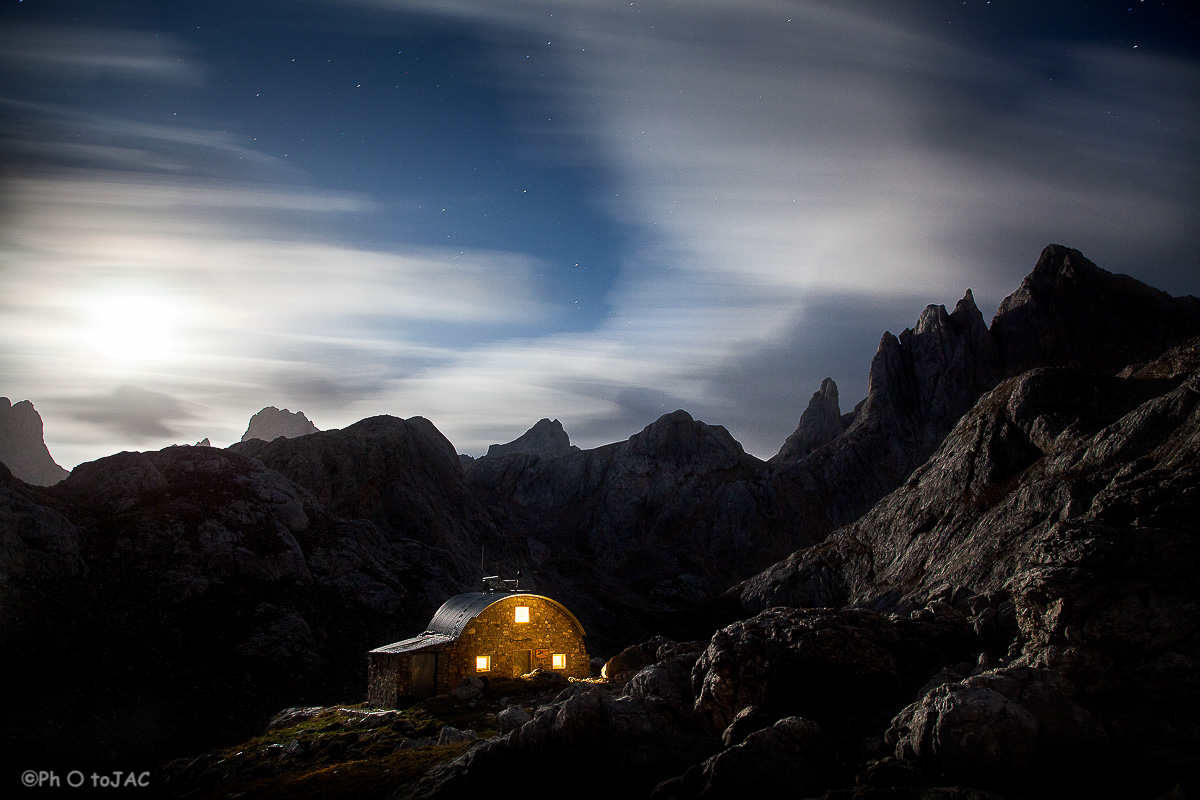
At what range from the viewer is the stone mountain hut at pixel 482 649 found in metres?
41.5

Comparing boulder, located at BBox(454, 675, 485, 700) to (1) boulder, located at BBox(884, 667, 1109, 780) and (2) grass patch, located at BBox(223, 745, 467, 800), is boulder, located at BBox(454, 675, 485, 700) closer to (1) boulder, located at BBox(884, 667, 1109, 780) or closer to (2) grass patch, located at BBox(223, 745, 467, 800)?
(2) grass patch, located at BBox(223, 745, 467, 800)

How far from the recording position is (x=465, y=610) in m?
45.1

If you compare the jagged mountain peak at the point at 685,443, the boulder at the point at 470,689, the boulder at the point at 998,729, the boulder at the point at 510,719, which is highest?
the jagged mountain peak at the point at 685,443

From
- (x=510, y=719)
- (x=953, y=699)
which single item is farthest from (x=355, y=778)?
(x=953, y=699)

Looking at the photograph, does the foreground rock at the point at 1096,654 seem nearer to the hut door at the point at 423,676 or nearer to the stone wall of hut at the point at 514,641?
the stone wall of hut at the point at 514,641

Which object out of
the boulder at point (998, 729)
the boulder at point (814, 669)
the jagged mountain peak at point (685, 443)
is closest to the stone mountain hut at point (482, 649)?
the boulder at point (814, 669)

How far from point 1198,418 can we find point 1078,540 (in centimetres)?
4410

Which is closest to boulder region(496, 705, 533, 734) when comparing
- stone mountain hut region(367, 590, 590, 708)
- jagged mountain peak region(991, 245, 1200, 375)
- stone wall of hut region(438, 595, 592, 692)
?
stone mountain hut region(367, 590, 590, 708)

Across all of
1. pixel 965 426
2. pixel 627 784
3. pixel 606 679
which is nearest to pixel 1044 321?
pixel 965 426

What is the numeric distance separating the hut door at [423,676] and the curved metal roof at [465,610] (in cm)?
217

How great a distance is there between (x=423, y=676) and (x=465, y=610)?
5.02 metres

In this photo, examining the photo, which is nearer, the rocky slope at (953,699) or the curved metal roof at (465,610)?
the rocky slope at (953,699)

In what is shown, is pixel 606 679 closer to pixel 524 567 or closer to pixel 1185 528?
pixel 1185 528

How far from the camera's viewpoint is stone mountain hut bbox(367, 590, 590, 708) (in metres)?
41.5
